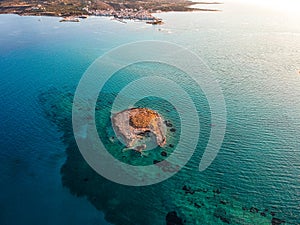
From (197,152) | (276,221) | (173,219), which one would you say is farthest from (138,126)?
(276,221)

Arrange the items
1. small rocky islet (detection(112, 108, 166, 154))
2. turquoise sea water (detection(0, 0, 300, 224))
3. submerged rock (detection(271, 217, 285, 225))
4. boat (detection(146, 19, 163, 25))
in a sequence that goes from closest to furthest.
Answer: submerged rock (detection(271, 217, 285, 225)) → turquoise sea water (detection(0, 0, 300, 224)) → small rocky islet (detection(112, 108, 166, 154)) → boat (detection(146, 19, 163, 25))

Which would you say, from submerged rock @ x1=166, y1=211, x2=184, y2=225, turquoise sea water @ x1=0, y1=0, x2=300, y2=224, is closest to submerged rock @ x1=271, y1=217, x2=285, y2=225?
turquoise sea water @ x1=0, y1=0, x2=300, y2=224

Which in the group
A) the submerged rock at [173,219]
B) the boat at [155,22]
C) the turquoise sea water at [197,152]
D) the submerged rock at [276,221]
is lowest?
the submerged rock at [173,219]

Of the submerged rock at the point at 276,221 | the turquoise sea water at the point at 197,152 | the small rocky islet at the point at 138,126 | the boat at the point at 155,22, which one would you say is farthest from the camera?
the boat at the point at 155,22

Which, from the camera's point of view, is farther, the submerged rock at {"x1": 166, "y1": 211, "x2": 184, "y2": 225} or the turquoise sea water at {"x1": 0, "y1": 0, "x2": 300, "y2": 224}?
the turquoise sea water at {"x1": 0, "y1": 0, "x2": 300, "y2": 224}

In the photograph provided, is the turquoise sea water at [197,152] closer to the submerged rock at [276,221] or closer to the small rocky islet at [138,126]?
the submerged rock at [276,221]

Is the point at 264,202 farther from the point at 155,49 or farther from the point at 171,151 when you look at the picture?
the point at 155,49

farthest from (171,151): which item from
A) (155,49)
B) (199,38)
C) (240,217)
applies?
(199,38)

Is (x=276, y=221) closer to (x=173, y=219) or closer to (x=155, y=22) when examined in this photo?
(x=173, y=219)

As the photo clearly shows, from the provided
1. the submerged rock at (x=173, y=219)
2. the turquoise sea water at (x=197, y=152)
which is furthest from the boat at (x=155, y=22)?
the submerged rock at (x=173, y=219)

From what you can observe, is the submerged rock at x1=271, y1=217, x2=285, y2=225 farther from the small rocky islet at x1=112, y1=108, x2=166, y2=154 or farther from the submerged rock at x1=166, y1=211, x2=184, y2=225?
the small rocky islet at x1=112, y1=108, x2=166, y2=154
